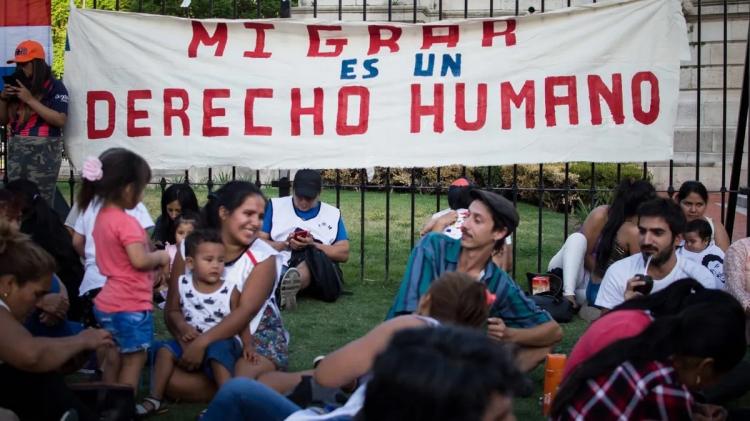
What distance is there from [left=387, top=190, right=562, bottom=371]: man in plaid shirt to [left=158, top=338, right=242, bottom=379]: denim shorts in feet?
2.78

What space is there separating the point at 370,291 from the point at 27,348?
174 inches

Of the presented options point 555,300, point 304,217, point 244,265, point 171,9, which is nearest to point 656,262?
point 555,300

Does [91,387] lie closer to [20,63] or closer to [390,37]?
[20,63]

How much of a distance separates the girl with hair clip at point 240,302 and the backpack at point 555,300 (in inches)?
92.3

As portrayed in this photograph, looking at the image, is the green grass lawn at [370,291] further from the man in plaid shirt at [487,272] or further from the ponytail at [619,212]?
the ponytail at [619,212]

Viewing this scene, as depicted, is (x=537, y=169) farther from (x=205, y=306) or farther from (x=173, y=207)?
(x=205, y=306)

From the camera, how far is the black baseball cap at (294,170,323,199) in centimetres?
777

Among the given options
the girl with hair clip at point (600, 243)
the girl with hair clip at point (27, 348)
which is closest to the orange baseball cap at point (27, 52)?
the girl with hair clip at point (27, 348)

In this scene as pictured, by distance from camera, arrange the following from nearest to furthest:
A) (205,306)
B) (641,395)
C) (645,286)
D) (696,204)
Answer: (641,395) < (645,286) < (205,306) < (696,204)

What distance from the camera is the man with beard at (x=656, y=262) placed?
542 cm

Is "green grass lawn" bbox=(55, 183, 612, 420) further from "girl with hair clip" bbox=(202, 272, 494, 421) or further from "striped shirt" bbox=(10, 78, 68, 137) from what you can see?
"striped shirt" bbox=(10, 78, 68, 137)

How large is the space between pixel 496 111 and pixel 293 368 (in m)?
2.70

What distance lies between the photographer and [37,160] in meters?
7.12

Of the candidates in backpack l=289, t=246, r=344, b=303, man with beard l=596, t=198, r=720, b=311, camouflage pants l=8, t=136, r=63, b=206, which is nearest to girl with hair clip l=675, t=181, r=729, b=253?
man with beard l=596, t=198, r=720, b=311
